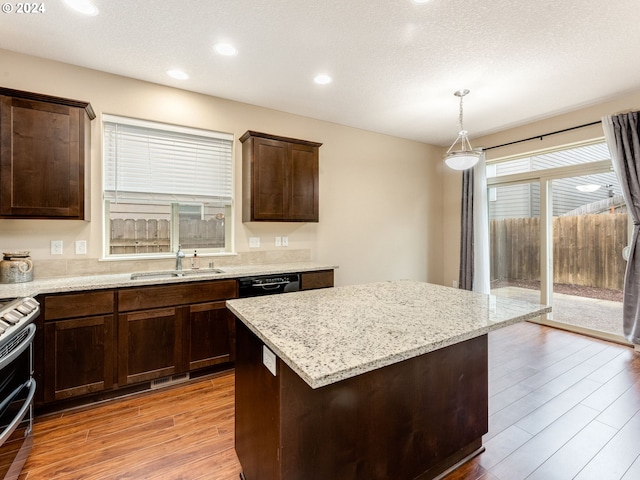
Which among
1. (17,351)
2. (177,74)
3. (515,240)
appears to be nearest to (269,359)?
(17,351)

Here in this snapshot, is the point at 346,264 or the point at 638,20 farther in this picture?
the point at 346,264

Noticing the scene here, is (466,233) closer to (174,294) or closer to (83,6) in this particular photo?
(174,294)

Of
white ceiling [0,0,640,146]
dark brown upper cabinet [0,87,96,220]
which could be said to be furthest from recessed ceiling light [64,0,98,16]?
dark brown upper cabinet [0,87,96,220]

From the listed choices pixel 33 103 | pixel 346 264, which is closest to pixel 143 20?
pixel 33 103

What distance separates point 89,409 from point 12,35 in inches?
114

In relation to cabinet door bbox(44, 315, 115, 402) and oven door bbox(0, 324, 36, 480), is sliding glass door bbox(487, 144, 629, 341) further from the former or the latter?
oven door bbox(0, 324, 36, 480)

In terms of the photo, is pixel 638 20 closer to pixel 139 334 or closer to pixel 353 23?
pixel 353 23

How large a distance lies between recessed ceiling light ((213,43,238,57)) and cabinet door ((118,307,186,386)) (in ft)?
7.13

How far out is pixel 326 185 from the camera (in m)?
4.07

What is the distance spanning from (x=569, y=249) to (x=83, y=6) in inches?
217

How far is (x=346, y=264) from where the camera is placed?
4.27 metres

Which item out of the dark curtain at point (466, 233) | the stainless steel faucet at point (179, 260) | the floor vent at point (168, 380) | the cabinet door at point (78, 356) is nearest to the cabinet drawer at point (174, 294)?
the cabinet door at point (78, 356)

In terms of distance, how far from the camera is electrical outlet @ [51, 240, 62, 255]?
8.52 ft

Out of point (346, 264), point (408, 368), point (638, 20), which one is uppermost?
point (638, 20)
